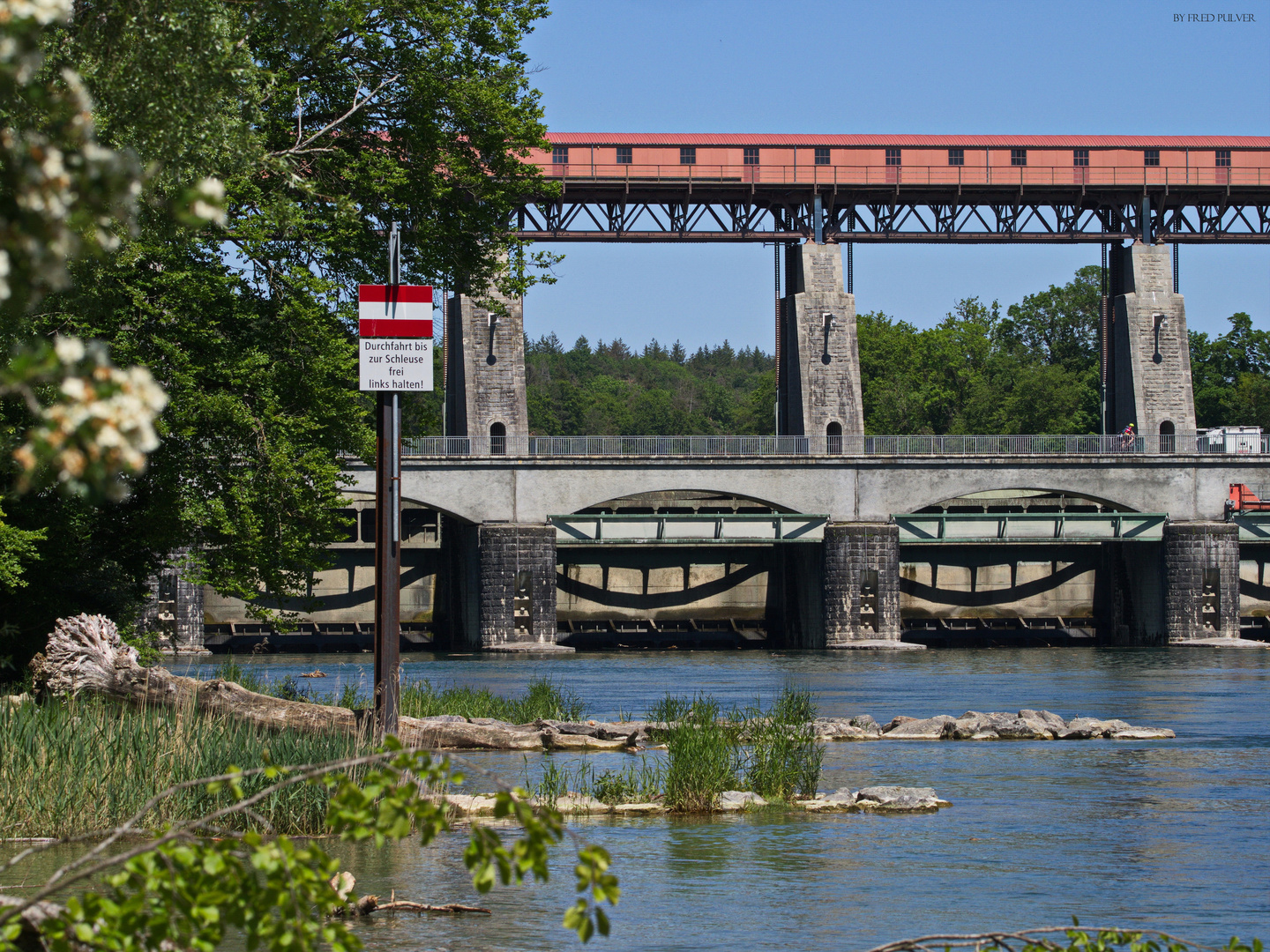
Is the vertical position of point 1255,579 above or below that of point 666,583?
below

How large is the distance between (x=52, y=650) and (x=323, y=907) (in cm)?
1245

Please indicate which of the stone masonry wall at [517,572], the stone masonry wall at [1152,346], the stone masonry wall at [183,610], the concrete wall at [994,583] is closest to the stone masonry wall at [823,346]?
the concrete wall at [994,583]

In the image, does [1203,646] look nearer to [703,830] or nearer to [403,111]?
[403,111]

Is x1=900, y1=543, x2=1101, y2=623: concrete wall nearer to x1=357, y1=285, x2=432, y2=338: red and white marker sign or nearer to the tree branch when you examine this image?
the tree branch

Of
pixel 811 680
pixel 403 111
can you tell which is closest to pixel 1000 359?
pixel 811 680

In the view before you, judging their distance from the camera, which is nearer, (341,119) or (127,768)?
(127,768)

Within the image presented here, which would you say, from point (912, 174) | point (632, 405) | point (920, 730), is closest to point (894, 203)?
point (912, 174)

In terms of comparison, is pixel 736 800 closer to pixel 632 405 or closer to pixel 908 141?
pixel 908 141

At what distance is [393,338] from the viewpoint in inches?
530

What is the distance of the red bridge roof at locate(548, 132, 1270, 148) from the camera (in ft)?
177

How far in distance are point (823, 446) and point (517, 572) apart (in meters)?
12.8

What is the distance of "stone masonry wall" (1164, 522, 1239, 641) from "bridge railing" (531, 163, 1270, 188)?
13775 millimetres

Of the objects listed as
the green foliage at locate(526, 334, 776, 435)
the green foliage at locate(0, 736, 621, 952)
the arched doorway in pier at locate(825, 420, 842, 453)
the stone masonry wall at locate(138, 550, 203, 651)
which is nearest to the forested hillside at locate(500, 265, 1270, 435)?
the green foliage at locate(526, 334, 776, 435)

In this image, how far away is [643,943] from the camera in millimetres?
9438
